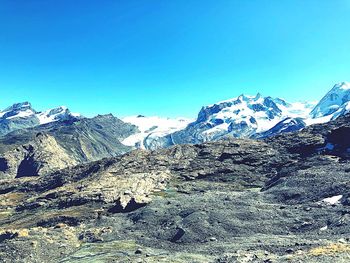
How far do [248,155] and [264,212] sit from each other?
268 feet

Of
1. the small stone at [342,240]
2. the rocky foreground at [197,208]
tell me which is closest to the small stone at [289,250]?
the rocky foreground at [197,208]

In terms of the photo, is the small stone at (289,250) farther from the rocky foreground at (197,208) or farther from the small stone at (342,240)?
the small stone at (342,240)

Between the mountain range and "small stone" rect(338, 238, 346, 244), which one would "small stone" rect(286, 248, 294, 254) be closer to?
the mountain range

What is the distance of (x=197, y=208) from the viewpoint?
110 m

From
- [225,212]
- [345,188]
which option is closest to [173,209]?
[225,212]

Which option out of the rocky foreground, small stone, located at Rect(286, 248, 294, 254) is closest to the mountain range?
small stone, located at Rect(286, 248, 294, 254)

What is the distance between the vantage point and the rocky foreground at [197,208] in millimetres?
81000

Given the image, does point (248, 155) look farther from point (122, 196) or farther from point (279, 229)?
point (279, 229)

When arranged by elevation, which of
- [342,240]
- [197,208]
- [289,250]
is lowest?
[289,250]

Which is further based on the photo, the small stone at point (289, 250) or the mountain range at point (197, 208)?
the mountain range at point (197, 208)

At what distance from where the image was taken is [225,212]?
10306 cm

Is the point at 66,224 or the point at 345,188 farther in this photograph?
the point at 66,224

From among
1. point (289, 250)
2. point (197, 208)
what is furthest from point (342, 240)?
point (197, 208)

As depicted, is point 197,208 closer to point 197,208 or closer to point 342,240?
point 197,208
